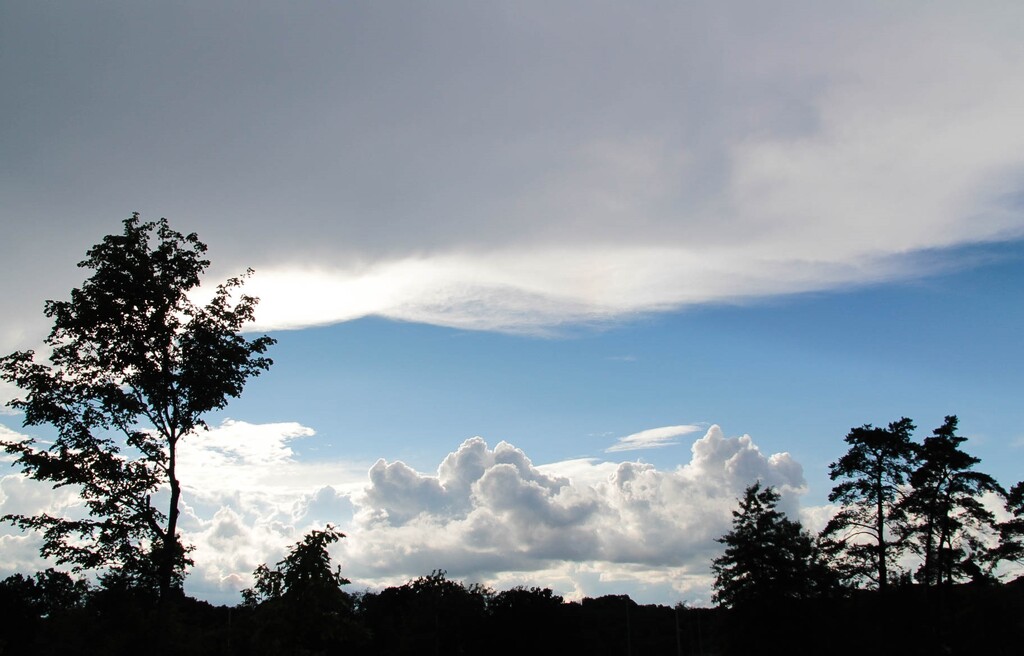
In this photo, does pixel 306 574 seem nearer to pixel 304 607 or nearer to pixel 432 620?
pixel 304 607

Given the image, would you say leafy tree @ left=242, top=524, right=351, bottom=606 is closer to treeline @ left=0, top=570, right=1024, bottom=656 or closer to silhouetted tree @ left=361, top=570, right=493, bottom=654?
treeline @ left=0, top=570, right=1024, bottom=656

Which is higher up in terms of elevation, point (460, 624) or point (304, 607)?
point (304, 607)

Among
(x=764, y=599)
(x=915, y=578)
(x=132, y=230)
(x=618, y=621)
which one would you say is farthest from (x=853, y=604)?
(x=618, y=621)

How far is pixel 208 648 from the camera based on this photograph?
2325 cm

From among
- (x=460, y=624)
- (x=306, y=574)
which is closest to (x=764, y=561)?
(x=306, y=574)

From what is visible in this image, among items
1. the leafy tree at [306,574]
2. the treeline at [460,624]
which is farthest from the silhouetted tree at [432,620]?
the leafy tree at [306,574]

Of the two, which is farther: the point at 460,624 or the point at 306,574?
the point at 460,624

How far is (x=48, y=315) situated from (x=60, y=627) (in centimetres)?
2322

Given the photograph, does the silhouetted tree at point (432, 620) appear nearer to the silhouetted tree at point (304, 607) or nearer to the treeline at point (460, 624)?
the treeline at point (460, 624)

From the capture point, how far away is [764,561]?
4025 cm

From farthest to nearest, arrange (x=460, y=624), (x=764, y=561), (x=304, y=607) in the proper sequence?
1. (x=460, y=624)
2. (x=764, y=561)
3. (x=304, y=607)

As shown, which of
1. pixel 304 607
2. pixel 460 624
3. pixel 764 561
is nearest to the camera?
pixel 304 607

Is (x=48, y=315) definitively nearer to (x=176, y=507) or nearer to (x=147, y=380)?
(x=147, y=380)

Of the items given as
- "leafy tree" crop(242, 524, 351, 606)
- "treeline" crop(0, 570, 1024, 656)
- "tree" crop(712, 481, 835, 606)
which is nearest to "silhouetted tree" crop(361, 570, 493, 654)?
"treeline" crop(0, 570, 1024, 656)
